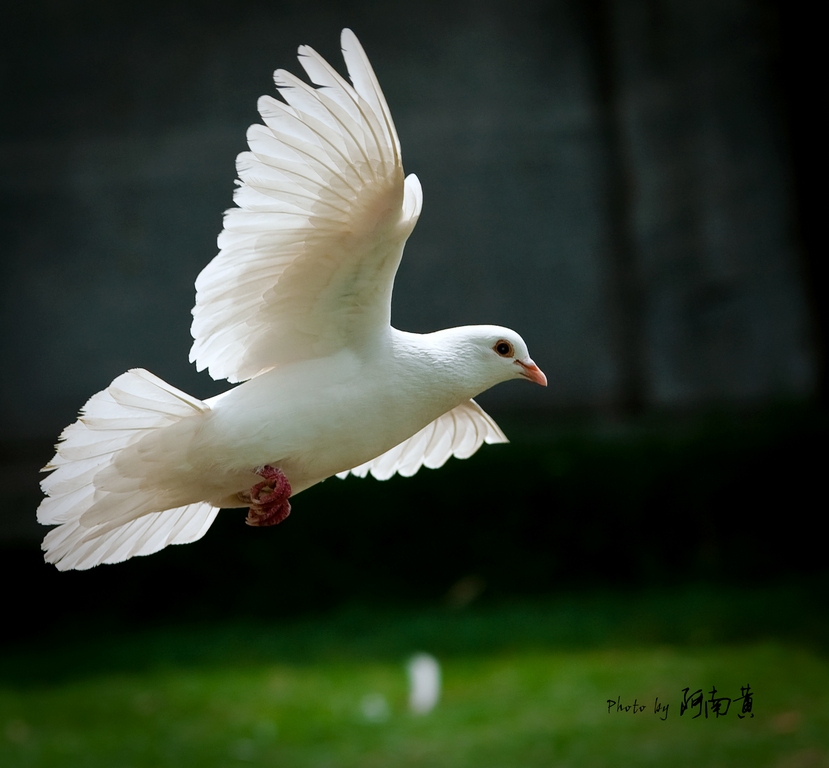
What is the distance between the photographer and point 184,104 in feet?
27.8

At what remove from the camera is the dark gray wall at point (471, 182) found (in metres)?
8.39

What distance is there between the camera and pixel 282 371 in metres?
3.25

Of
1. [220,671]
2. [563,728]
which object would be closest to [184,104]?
[220,671]

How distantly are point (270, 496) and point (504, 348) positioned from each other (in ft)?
2.69

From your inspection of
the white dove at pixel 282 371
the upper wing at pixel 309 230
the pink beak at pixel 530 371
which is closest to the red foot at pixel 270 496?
the white dove at pixel 282 371

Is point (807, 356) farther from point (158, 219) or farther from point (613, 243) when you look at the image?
point (158, 219)

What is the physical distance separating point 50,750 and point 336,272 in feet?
13.1

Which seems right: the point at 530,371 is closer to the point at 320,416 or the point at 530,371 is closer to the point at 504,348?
the point at 504,348

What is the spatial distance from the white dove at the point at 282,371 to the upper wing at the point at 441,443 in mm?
517

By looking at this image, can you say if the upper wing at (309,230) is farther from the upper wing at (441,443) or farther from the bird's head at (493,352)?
the upper wing at (441,443)

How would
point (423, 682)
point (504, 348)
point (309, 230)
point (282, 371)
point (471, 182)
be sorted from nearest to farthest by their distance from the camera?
point (309, 230) < point (282, 371) < point (504, 348) < point (423, 682) < point (471, 182)

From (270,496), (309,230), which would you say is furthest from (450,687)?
(309,230)

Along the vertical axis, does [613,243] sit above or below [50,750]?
above
